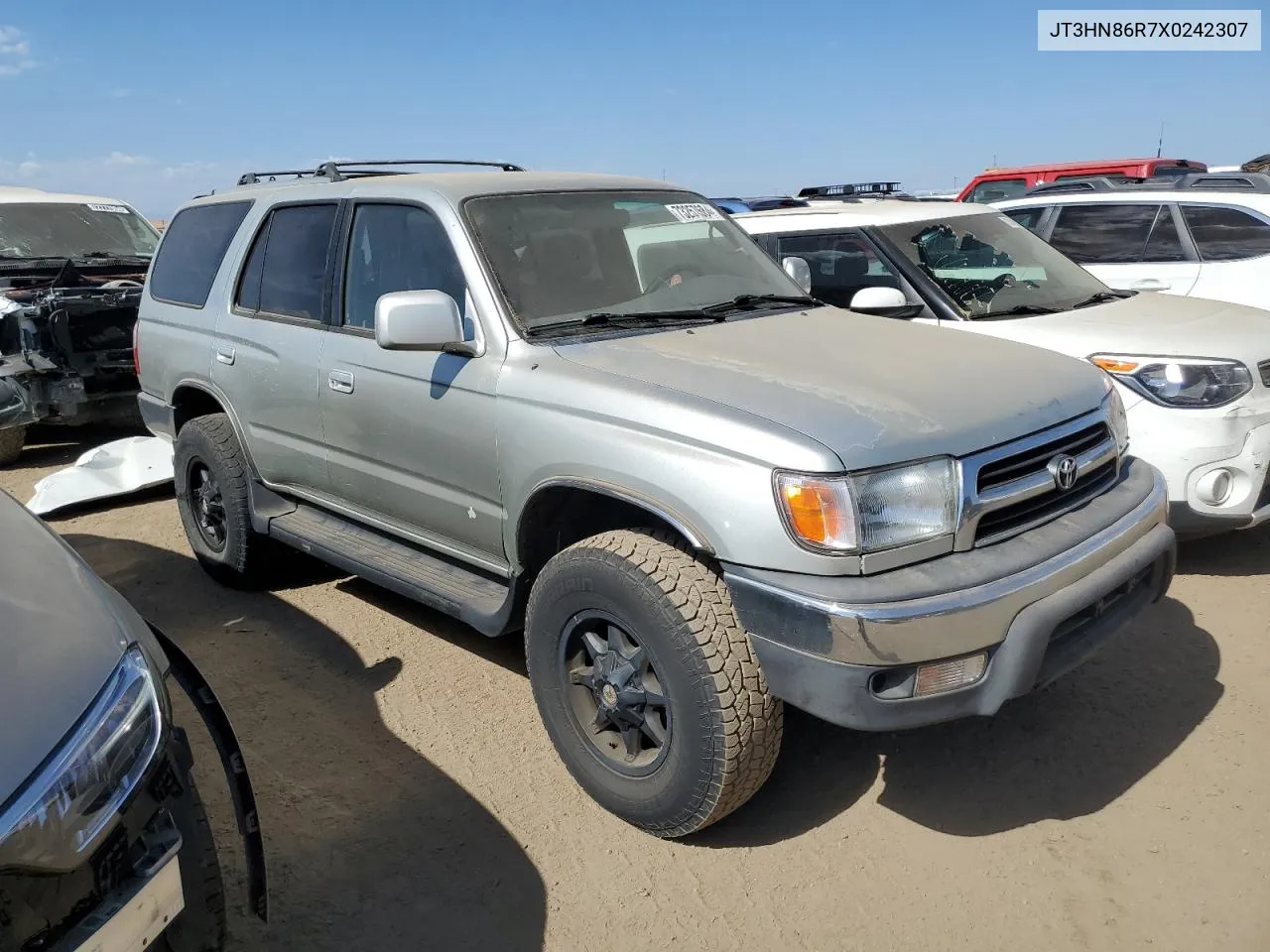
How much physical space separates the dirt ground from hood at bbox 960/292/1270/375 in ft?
4.05

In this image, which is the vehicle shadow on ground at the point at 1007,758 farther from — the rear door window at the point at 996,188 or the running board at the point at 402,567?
the rear door window at the point at 996,188

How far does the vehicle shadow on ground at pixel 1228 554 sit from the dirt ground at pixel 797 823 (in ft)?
1.97

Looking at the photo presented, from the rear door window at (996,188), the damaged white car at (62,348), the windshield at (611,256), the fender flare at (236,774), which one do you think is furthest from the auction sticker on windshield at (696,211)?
the rear door window at (996,188)

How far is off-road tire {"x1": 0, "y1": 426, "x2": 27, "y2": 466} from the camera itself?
7.65 meters

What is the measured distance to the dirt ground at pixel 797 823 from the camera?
2.67 m

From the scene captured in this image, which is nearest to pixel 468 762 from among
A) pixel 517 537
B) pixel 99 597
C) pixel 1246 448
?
pixel 517 537

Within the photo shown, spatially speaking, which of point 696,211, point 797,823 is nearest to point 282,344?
point 696,211

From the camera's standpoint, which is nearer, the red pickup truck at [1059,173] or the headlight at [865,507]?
the headlight at [865,507]

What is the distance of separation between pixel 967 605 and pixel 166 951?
1965 millimetres

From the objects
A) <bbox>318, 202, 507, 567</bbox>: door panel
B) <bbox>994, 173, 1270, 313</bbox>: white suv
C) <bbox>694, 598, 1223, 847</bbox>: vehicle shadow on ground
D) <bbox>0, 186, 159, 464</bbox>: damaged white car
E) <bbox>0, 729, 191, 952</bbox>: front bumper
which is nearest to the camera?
<bbox>0, 729, 191, 952</bbox>: front bumper

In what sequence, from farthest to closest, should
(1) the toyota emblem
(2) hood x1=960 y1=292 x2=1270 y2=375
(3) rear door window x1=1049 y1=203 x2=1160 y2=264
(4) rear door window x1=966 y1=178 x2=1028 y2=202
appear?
(4) rear door window x1=966 y1=178 x2=1028 y2=202 → (3) rear door window x1=1049 y1=203 x2=1160 y2=264 → (2) hood x1=960 y1=292 x2=1270 y2=375 → (1) the toyota emblem

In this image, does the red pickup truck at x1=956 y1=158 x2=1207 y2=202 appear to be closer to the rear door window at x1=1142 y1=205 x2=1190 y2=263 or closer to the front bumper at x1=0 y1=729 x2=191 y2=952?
the rear door window at x1=1142 y1=205 x2=1190 y2=263

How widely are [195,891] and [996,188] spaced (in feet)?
43.7

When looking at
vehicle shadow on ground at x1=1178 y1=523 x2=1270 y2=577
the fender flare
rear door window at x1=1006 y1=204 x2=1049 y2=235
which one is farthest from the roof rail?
the fender flare
